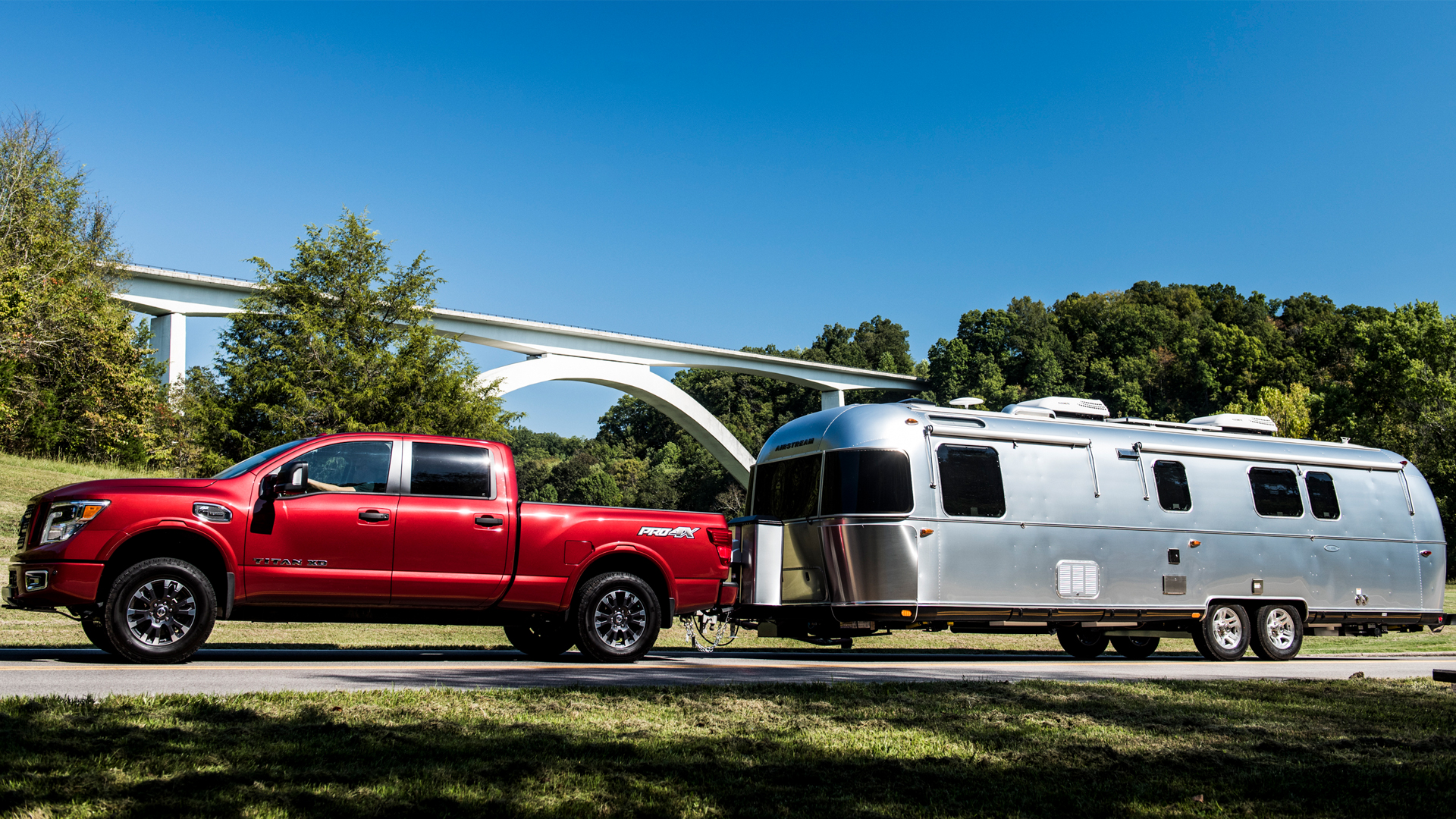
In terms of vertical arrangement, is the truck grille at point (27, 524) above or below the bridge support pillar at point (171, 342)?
below

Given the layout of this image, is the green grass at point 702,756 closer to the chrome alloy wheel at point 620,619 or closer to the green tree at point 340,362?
the chrome alloy wheel at point 620,619

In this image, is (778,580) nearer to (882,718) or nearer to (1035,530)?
(1035,530)

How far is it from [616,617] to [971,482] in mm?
4196

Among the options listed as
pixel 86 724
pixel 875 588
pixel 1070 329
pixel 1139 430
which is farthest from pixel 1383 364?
pixel 86 724

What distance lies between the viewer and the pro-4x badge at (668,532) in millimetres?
10297

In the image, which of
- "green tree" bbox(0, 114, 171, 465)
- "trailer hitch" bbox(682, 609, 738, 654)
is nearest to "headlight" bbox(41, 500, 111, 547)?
"trailer hitch" bbox(682, 609, 738, 654)

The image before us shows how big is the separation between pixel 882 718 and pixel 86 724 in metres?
4.21

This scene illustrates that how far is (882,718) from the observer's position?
6562 mm

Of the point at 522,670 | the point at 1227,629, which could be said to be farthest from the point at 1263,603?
the point at 522,670

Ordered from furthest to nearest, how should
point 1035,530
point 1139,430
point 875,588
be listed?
point 1139,430 < point 1035,530 < point 875,588

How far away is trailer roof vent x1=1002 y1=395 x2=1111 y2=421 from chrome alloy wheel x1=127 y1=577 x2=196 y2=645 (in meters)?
8.73

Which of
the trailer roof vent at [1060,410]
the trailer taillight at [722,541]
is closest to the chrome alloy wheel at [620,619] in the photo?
the trailer taillight at [722,541]

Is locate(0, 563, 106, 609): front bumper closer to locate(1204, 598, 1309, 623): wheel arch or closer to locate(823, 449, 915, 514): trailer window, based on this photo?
locate(823, 449, 915, 514): trailer window

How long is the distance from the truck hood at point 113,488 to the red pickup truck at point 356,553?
17mm
